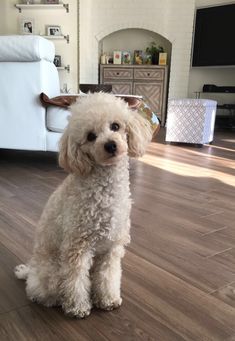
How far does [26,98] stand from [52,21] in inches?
165

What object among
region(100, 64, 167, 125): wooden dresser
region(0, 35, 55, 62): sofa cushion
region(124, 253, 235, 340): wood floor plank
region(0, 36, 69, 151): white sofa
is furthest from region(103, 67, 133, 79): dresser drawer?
region(124, 253, 235, 340): wood floor plank

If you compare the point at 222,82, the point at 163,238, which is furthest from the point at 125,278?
the point at 222,82

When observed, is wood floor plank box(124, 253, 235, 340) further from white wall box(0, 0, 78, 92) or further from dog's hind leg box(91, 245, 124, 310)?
white wall box(0, 0, 78, 92)

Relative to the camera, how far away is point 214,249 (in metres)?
1.56

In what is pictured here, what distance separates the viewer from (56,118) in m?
2.71

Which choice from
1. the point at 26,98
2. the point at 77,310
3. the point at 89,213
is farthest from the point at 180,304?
the point at 26,98

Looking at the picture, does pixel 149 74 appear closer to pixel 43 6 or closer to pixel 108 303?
pixel 43 6

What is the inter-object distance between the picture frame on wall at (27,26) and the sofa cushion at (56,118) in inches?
167

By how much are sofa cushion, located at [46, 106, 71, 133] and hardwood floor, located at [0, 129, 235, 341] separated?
352mm

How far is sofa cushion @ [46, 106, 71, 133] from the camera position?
2.68 m

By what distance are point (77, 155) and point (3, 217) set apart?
1028 mm

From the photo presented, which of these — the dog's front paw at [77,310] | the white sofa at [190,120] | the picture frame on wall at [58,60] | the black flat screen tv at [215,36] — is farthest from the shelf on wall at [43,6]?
the dog's front paw at [77,310]

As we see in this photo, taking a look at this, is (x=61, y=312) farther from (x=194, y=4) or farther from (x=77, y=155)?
(x=194, y=4)

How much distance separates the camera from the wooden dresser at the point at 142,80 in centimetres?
618
